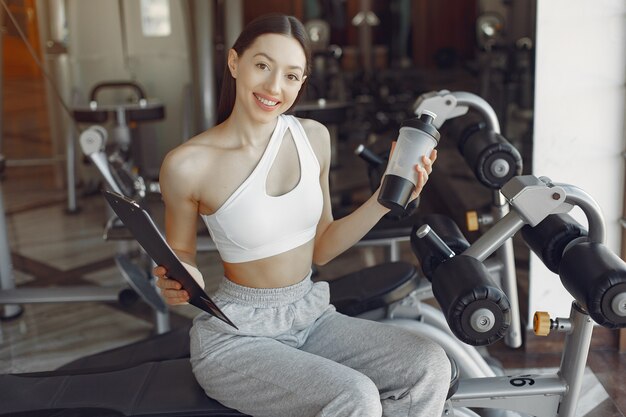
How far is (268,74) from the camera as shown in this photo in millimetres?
1432

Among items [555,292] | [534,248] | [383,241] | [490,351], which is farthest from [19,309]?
[534,248]

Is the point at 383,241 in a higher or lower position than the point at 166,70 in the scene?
lower

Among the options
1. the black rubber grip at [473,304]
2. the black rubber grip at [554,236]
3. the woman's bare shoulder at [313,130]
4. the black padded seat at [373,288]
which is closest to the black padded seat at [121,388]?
the black rubber grip at [473,304]

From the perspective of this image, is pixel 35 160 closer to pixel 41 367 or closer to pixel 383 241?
pixel 41 367

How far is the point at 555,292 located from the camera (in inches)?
99.0

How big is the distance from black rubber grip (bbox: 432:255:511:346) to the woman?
13cm

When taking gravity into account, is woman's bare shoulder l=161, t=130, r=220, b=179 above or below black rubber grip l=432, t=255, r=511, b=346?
above

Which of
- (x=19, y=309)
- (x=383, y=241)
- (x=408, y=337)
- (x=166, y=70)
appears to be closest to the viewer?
(x=408, y=337)

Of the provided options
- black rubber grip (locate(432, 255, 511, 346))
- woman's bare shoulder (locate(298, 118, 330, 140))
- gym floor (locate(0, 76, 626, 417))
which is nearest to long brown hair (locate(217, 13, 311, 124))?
woman's bare shoulder (locate(298, 118, 330, 140))

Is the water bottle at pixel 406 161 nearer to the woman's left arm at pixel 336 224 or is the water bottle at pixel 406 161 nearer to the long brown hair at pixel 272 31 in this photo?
the woman's left arm at pixel 336 224

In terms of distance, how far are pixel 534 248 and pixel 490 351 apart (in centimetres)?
114

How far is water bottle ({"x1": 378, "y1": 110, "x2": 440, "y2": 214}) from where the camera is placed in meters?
1.28

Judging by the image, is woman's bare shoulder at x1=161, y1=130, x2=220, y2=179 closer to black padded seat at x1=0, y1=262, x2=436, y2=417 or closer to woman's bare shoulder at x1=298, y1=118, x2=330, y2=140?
woman's bare shoulder at x1=298, y1=118, x2=330, y2=140

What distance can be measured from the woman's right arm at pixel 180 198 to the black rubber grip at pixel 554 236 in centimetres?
69
